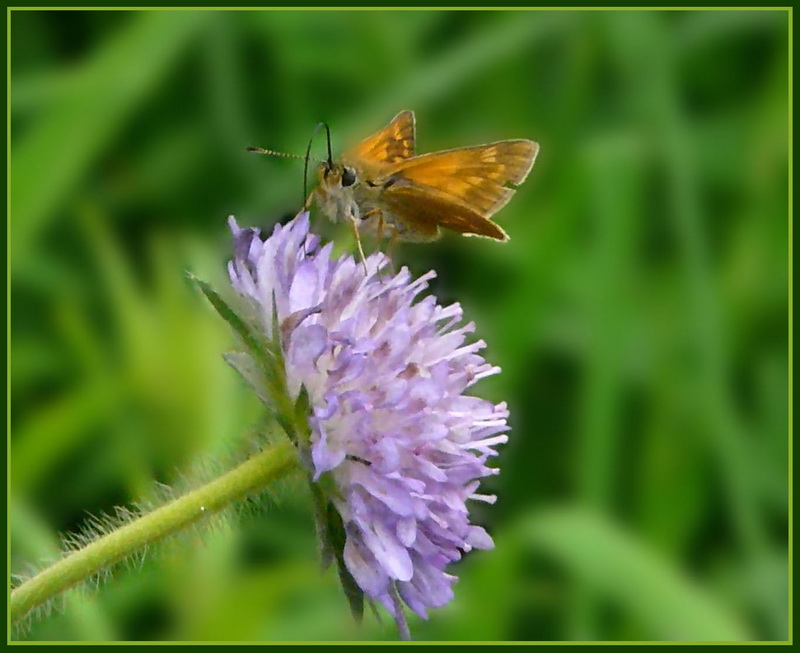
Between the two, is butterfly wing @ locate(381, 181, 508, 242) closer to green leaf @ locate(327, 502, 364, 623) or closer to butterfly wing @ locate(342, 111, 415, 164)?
butterfly wing @ locate(342, 111, 415, 164)

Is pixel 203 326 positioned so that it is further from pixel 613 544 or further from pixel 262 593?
pixel 613 544

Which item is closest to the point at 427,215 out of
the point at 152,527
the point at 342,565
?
the point at 342,565

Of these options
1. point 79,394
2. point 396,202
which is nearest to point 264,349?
point 396,202

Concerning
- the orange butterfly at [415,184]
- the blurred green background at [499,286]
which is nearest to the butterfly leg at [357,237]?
the orange butterfly at [415,184]

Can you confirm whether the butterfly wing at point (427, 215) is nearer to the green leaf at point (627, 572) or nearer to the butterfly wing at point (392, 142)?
the butterfly wing at point (392, 142)

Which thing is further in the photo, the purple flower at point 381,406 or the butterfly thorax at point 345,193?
the butterfly thorax at point 345,193
